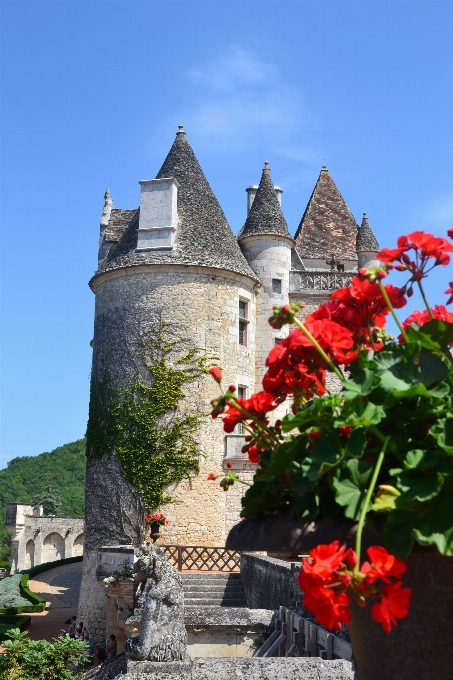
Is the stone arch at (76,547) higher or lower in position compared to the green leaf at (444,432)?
lower

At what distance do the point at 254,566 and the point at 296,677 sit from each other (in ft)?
40.1

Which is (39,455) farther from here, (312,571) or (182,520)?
(312,571)

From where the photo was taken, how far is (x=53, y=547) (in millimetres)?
46938

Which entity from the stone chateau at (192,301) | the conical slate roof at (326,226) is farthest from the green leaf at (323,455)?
the conical slate roof at (326,226)

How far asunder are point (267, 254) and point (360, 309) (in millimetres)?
21073

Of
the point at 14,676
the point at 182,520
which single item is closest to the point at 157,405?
the point at 182,520

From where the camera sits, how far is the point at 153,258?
21.3 m

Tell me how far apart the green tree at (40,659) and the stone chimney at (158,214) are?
43.8 feet

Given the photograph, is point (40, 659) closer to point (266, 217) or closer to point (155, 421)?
point (155, 421)

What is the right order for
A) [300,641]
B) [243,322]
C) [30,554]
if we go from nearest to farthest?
[300,641], [243,322], [30,554]

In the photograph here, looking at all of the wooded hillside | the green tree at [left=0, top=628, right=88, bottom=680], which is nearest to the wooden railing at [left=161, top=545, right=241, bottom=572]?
the green tree at [left=0, top=628, right=88, bottom=680]

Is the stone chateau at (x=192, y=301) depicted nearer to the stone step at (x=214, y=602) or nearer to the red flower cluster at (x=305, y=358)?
the stone step at (x=214, y=602)

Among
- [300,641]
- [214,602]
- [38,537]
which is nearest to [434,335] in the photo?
[300,641]

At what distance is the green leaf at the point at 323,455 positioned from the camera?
179cm
